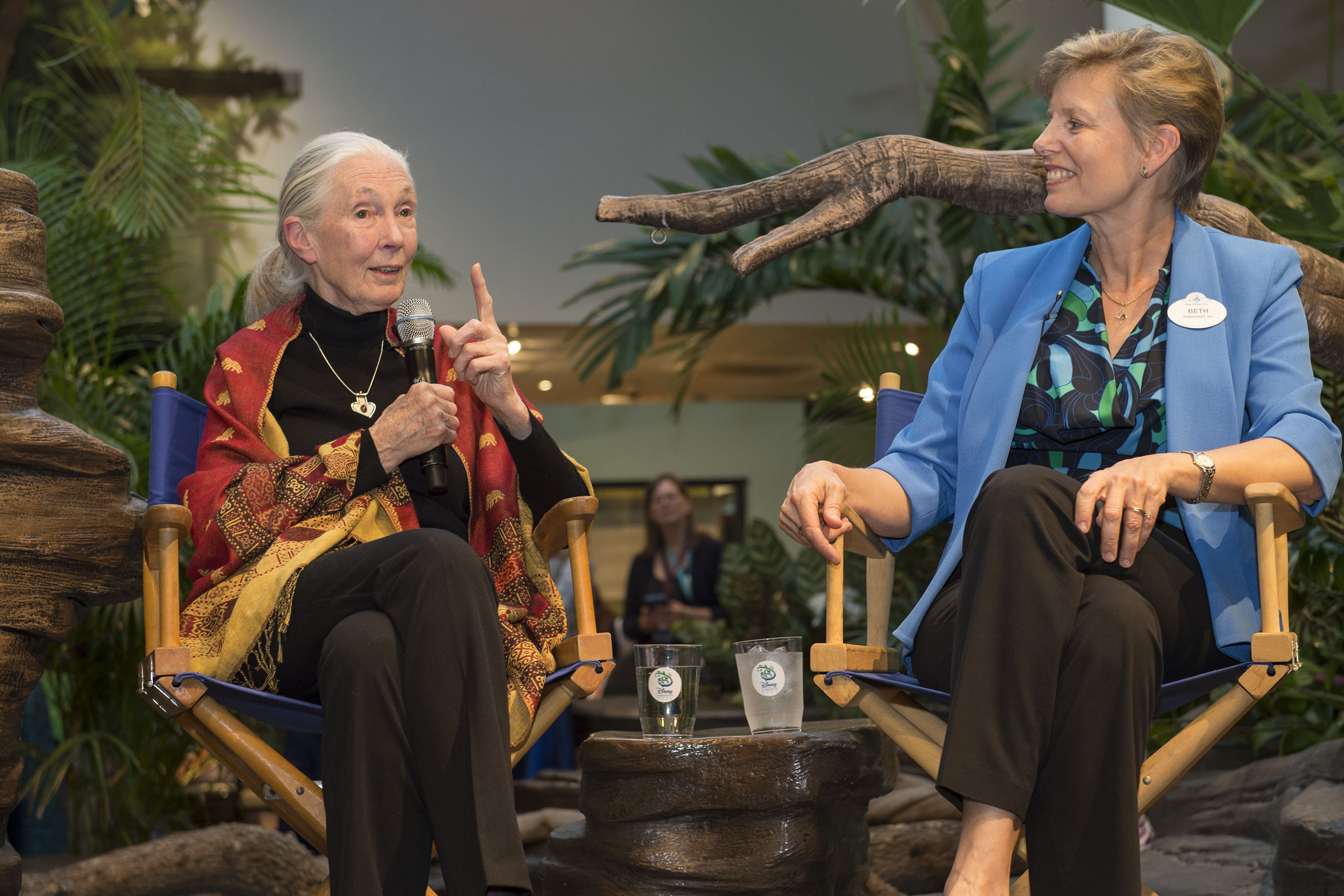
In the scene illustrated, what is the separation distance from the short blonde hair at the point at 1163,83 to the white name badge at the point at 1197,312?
19cm

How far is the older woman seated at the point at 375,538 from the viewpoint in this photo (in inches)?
59.6

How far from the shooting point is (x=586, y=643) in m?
1.88

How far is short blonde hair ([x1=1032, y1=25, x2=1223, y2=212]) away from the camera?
176 cm

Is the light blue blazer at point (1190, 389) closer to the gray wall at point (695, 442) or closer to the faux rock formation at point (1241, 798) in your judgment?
the faux rock formation at point (1241, 798)

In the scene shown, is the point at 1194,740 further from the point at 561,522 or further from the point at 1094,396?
the point at 561,522

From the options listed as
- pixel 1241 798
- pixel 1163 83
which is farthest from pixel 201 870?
pixel 1241 798

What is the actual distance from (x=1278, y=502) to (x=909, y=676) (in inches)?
22.6

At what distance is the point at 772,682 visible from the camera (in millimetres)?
1911

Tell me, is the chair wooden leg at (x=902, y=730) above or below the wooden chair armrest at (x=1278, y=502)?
below

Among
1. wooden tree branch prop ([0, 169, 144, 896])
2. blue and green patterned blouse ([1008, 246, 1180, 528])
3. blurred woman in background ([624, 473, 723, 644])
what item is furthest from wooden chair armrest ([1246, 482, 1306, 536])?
blurred woman in background ([624, 473, 723, 644])

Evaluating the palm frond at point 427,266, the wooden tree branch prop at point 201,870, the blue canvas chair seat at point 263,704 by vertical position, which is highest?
the palm frond at point 427,266

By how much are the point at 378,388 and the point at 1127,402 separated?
117cm

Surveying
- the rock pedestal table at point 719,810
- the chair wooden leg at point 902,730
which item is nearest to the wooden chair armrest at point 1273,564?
the chair wooden leg at point 902,730

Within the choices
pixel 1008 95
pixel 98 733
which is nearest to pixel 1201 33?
pixel 98 733
